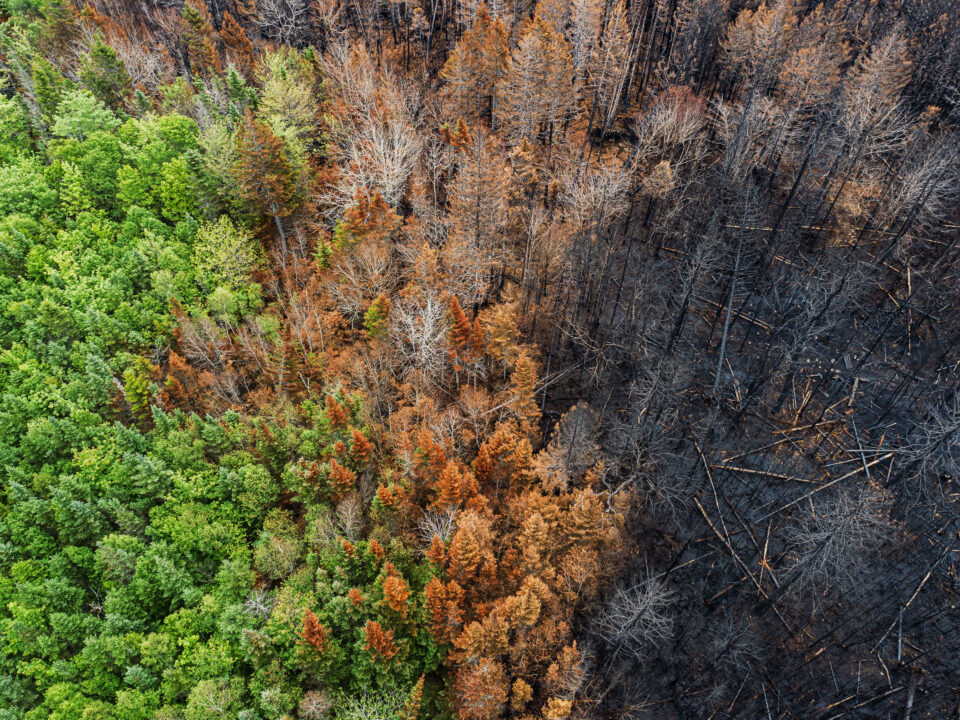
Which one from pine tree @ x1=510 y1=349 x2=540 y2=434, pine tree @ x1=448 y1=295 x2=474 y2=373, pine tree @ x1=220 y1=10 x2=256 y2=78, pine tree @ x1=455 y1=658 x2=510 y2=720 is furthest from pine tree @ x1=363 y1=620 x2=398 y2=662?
pine tree @ x1=220 y1=10 x2=256 y2=78

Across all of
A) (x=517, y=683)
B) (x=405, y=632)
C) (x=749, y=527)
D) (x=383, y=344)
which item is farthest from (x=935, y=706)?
(x=383, y=344)

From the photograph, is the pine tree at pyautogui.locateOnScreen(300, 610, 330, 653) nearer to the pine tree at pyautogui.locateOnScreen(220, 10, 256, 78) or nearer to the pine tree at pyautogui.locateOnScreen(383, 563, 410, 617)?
the pine tree at pyautogui.locateOnScreen(383, 563, 410, 617)

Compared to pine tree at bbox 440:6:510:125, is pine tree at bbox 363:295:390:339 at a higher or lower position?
lower

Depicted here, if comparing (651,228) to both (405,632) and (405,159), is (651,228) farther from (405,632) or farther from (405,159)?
(405,632)

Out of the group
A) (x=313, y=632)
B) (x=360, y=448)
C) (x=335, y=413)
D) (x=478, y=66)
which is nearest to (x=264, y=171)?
(x=478, y=66)

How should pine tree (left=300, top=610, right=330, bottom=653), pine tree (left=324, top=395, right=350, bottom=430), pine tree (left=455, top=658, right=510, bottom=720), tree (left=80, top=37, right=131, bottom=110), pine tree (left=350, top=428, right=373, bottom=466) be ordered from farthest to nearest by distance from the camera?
tree (left=80, top=37, right=131, bottom=110)
pine tree (left=324, top=395, right=350, bottom=430)
pine tree (left=350, top=428, right=373, bottom=466)
pine tree (left=300, top=610, right=330, bottom=653)
pine tree (left=455, top=658, right=510, bottom=720)

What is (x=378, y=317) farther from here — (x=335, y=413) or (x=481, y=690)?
(x=481, y=690)

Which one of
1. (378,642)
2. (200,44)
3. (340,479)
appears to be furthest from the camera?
(200,44)

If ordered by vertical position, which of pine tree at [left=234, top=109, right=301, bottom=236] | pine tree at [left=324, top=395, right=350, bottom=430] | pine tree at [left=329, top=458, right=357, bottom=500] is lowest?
pine tree at [left=329, top=458, right=357, bottom=500]

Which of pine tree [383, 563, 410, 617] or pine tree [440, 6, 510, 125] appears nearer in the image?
pine tree [383, 563, 410, 617]
